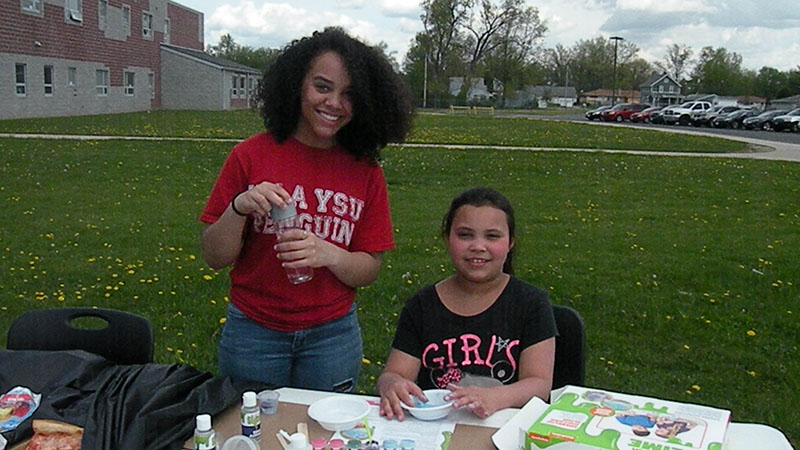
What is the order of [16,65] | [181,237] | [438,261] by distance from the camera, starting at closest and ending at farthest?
[438,261]
[181,237]
[16,65]

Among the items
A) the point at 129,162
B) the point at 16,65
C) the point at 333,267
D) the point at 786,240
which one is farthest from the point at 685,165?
the point at 16,65

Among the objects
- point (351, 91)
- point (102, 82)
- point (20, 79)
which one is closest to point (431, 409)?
point (351, 91)

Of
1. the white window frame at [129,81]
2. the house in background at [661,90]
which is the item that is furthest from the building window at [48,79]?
the house in background at [661,90]

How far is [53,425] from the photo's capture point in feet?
5.96

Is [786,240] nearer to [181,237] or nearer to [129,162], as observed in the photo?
[181,237]

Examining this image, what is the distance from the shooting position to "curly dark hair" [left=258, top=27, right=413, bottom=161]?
7.38 feet

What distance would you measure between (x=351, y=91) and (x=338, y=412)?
37.7 inches

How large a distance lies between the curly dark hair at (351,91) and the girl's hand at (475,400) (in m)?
0.82

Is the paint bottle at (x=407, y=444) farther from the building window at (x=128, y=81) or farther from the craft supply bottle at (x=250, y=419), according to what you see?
the building window at (x=128, y=81)

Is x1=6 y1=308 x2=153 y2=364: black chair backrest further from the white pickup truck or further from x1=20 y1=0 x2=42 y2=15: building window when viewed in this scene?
the white pickup truck

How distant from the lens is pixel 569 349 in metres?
2.66

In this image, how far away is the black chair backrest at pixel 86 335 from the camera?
2680mm

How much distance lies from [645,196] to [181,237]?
21.9 feet

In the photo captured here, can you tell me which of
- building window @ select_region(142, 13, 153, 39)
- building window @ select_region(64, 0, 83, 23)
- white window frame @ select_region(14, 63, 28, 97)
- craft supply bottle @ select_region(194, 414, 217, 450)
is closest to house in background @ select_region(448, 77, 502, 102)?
building window @ select_region(142, 13, 153, 39)
